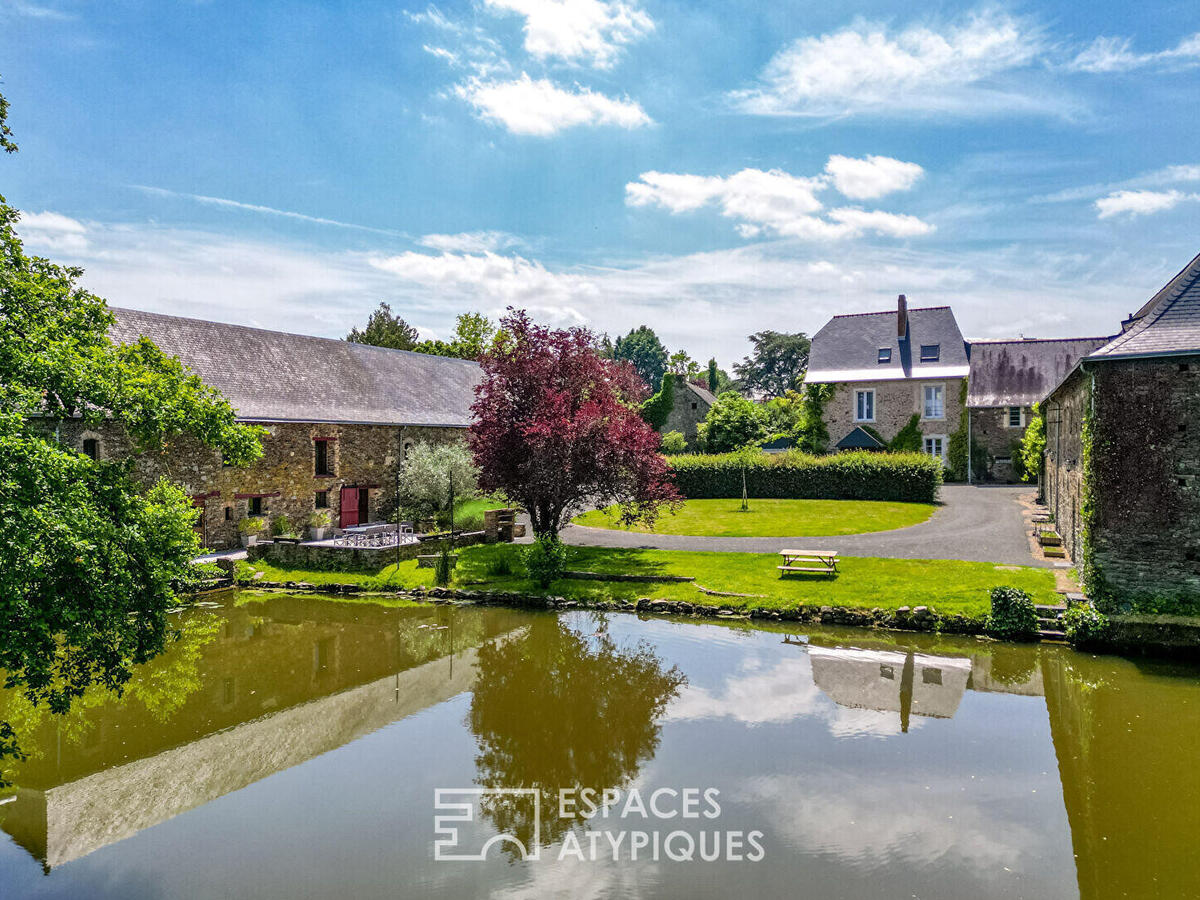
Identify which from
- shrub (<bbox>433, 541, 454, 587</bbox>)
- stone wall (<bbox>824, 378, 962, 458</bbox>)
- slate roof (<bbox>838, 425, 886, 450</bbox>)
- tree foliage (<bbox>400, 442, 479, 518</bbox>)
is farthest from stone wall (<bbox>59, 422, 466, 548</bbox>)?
stone wall (<bbox>824, 378, 962, 458</bbox>)

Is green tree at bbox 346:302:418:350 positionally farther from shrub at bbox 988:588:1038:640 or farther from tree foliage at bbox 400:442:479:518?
shrub at bbox 988:588:1038:640

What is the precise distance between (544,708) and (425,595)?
9.11 metres

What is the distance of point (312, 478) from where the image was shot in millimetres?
25109

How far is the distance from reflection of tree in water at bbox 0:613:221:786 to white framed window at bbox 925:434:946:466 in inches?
1353

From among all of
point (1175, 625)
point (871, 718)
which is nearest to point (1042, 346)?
point (1175, 625)

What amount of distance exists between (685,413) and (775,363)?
32.9m

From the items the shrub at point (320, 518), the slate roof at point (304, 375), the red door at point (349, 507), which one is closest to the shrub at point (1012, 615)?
the shrub at point (320, 518)

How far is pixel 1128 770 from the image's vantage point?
8.90 metres

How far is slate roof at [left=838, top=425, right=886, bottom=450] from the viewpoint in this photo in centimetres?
3825

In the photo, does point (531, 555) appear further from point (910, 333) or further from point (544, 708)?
point (910, 333)

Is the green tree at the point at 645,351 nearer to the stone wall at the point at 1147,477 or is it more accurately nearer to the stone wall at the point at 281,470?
the stone wall at the point at 281,470

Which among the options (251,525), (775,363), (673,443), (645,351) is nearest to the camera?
(251,525)

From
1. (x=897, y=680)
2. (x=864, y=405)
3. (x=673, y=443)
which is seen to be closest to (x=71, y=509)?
(x=897, y=680)

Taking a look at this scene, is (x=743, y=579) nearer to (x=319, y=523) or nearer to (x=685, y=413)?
(x=319, y=523)
